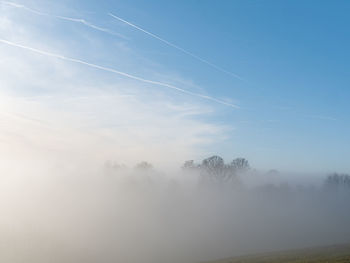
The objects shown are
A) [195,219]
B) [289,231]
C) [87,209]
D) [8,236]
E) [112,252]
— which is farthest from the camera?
[87,209]

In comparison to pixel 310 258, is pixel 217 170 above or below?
above

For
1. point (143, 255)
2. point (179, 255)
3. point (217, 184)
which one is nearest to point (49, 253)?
point (143, 255)

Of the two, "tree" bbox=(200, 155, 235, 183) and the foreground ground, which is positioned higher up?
"tree" bbox=(200, 155, 235, 183)

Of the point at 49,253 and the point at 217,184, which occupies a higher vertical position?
the point at 217,184

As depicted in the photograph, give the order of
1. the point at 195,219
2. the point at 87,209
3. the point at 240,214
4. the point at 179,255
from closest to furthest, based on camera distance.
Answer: the point at 179,255 → the point at 195,219 → the point at 240,214 → the point at 87,209

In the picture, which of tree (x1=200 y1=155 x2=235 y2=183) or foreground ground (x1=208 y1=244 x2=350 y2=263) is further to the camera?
tree (x1=200 y1=155 x2=235 y2=183)

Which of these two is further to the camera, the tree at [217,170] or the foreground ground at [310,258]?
the tree at [217,170]

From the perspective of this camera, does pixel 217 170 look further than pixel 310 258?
Yes

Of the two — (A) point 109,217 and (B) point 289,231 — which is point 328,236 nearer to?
(B) point 289,231

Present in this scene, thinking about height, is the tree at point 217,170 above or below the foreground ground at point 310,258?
above

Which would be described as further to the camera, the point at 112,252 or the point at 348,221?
the point at 348,221

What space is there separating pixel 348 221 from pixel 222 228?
62.2 metres

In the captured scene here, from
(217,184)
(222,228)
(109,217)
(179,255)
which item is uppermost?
(217,184)

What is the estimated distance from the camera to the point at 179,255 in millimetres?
108000
